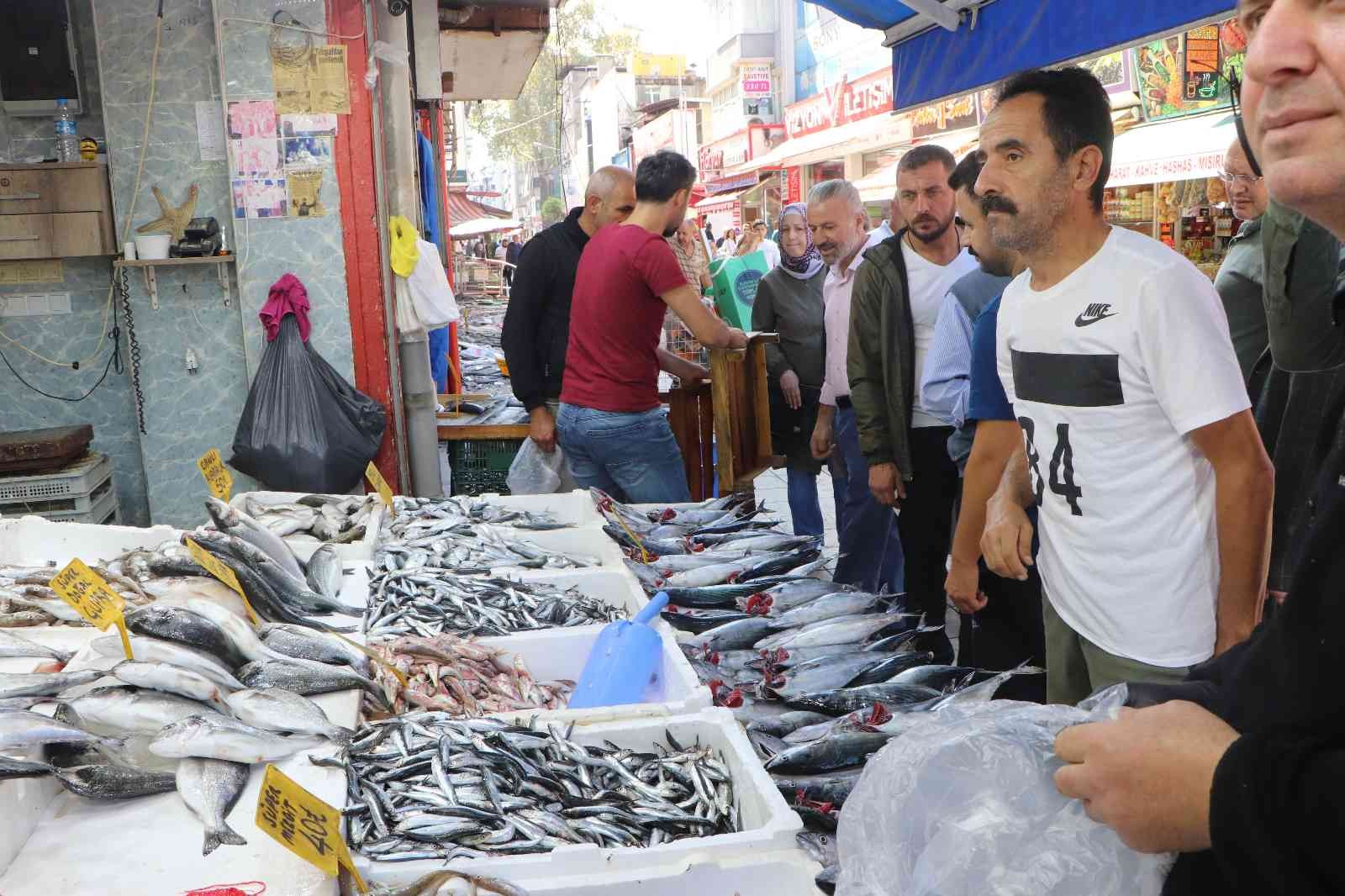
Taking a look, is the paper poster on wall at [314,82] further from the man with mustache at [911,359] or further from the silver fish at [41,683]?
the silver fish at [41,683]

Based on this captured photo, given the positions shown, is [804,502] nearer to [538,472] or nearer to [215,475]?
[538,472]

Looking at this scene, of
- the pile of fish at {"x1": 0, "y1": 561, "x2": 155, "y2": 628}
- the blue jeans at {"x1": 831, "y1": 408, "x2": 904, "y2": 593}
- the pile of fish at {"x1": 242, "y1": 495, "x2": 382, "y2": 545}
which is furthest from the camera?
the blue jeans at {"x1": 831, "y1": 408, "x2": 904, "y2": 593}

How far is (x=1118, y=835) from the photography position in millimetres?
1202

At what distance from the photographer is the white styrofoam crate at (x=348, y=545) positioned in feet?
13.0

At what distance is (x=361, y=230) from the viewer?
251 inches

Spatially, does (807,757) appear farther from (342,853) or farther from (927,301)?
(927,301)

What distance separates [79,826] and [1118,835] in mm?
1934

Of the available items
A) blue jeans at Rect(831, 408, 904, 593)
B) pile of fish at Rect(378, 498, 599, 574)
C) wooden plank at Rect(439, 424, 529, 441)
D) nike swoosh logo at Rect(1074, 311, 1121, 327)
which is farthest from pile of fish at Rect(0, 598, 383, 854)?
wooden plank at Rect(439, 424, 529, 441)

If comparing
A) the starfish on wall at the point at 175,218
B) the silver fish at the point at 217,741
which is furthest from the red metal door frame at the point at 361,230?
the silver fish at the point at 217,741

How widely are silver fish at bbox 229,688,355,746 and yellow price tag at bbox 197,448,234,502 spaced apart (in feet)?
6.30

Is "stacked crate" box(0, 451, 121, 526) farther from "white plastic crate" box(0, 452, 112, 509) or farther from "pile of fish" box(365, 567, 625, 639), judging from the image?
"pile of fish" box(365, 567, 625, 639)

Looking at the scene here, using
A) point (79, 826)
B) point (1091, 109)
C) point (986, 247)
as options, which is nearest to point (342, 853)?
point (79, 826)

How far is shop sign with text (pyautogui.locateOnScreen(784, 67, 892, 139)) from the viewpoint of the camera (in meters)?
23.4

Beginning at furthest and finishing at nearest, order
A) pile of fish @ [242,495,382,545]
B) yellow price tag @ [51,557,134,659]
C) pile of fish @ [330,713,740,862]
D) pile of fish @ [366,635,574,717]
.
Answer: pile of fish @ [242,495,382,545]
pile of fish @ [366,635,574,717]
yellow price tag @ [51,557,134,659]
pile of fish @ [330,713,740,862]
